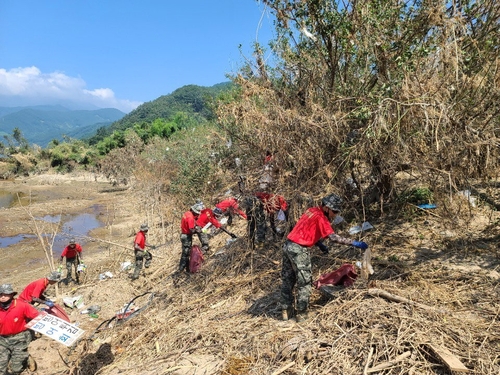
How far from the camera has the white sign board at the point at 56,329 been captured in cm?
442

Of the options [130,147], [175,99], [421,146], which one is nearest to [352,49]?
[421,146]

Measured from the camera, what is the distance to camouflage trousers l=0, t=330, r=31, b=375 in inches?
199

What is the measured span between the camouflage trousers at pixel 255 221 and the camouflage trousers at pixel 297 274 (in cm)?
242

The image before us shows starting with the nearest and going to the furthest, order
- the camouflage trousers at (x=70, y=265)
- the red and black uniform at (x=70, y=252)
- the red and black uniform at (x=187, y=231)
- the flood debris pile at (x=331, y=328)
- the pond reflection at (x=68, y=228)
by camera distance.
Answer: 1. the flood debris pile at (x=331, y=328)
2. the red and black uniform at (x=187, y=231)
3. the red and black uniform at (x=70, y=252)
4. the camouflage trousers at (x=70, y=265)
5. the pond reflection at (x=68, y=228)

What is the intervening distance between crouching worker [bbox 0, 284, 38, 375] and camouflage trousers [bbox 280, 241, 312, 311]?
11.4 feet

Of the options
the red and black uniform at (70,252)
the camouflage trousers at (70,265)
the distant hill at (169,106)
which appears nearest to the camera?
the red and black uniform at (70,252)

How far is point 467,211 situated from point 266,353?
4.10m

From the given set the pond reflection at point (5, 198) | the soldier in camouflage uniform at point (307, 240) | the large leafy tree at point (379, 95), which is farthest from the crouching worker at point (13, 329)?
the pond reflection at point (5, 198)

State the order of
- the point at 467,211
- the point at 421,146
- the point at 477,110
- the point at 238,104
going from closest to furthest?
the point at 477,110 → the point at 421,146 → the point at 467,211 → the point at 238,104

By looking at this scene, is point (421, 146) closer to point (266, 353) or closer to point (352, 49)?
point (352, 49)

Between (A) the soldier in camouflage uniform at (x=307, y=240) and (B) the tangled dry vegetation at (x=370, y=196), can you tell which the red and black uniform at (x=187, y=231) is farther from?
(A) the soldier in camouflage uniform at (x=307, y=240)

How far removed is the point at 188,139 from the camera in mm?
18656

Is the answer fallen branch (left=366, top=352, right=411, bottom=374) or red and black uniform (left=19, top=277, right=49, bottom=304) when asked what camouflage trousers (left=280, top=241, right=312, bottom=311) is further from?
red and black uniform (left=19, top=277, right=49, bottom=304)

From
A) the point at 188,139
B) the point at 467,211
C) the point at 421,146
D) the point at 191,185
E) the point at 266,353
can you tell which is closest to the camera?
the point at 266,353
